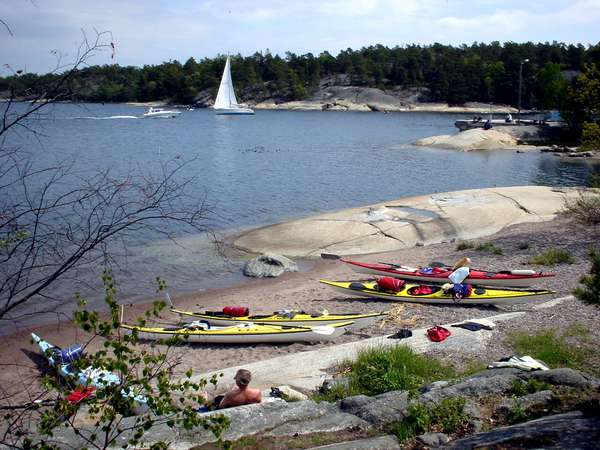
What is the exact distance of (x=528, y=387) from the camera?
755 centimetres

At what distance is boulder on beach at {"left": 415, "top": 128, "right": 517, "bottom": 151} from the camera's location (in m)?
56.8

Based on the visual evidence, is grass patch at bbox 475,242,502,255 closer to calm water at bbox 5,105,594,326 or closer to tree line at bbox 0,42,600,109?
calm water at bbox 5,105,594,326

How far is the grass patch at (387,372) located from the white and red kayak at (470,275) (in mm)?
5780

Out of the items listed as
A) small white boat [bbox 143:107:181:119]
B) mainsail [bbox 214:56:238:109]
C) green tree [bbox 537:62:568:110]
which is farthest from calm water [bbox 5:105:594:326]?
mainsail [bbox 214:56:238:109]

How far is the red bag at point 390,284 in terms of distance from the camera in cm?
1581

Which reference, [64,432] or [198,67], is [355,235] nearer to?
[64,432]

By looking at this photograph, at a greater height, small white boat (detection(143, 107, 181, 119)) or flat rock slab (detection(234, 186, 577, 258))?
small white boat (detection(143, 107, 181, 119))

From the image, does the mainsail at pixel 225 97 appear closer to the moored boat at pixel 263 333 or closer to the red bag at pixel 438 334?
the moored boat at pixel 263 333

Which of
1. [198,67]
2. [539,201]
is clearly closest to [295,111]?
[198,67]

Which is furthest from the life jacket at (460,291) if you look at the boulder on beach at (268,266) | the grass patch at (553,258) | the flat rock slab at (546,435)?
the flat rock slab at (546,435)

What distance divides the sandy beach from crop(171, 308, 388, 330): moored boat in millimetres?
247

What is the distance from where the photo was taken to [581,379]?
7.56m

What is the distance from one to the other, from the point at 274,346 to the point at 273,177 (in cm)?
2736

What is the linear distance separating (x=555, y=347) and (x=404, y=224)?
14.9 meters
